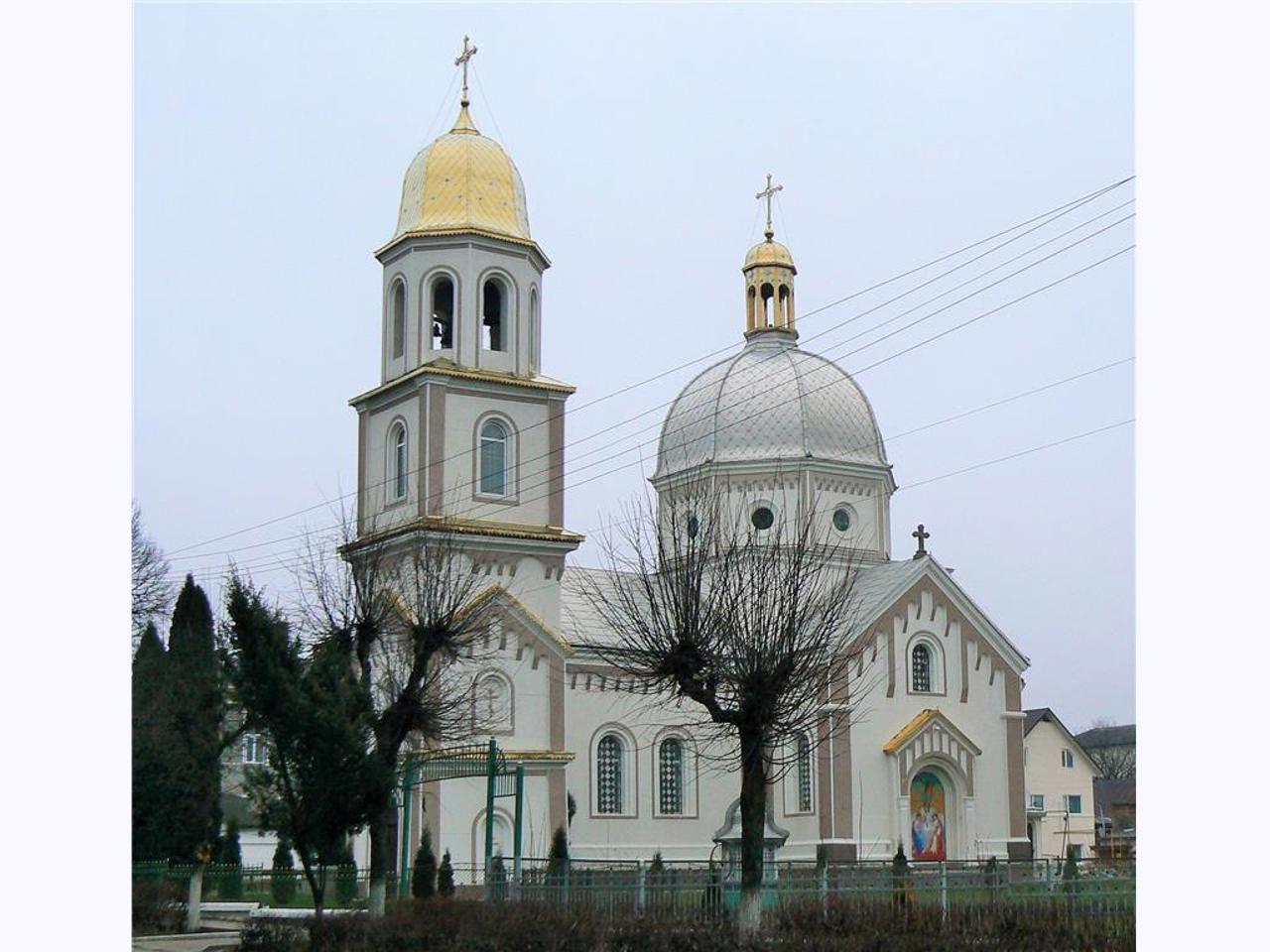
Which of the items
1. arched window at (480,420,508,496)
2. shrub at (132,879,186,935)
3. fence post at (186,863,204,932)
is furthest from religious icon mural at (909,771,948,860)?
fence post at (186,863,204,932)

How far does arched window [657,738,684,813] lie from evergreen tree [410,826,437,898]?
26.5ft

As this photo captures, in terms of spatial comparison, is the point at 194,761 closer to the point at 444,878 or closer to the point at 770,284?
the point at 444,878

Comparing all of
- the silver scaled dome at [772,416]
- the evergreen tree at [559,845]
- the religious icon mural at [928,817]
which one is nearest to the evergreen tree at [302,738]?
the evergreen tree at [559,845]

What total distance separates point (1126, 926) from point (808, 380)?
29604mm

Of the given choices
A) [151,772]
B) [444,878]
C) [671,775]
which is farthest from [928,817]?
[151,772]

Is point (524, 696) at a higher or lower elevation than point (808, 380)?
lower

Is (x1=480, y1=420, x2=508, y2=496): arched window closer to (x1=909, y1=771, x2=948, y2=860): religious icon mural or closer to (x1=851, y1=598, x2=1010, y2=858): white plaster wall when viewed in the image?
(x1=851, y1=598, x2=1010, y2=858): white plaster wall

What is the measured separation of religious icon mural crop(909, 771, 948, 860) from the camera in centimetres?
3978

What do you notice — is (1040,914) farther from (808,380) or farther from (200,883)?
(808,380)

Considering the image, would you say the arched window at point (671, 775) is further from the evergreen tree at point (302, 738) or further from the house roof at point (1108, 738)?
the house roof at point (1108, 738)

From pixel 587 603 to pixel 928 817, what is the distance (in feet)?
31.8

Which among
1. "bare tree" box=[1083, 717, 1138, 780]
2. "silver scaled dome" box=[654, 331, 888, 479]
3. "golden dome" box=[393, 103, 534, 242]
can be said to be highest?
"golden dome" box=[393, 103, 534, 242]

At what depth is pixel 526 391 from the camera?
3512cm

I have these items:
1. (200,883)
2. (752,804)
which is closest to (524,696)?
(200,883)
